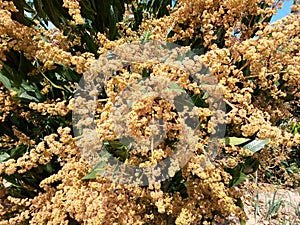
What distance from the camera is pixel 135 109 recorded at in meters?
1.17

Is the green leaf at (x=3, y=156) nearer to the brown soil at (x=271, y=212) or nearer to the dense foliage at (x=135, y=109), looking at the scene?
the dense foliage at (x=135, y=109)

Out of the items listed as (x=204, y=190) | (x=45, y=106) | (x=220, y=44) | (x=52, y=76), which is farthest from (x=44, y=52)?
(x=220, y=44)

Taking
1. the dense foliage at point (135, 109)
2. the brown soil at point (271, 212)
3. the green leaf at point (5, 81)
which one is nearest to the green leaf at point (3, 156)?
the dense foliage at point (135, 109)

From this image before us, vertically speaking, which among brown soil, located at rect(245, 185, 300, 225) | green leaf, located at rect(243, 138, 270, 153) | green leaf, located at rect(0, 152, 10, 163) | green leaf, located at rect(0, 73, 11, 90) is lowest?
brown soil, located at rect(245, 185, 300, 225)

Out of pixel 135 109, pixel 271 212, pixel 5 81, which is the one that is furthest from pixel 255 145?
pixel 271 212

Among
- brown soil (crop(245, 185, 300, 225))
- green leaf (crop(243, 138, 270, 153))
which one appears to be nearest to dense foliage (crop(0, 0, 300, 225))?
green leaf (crop(243, 138, 270, 153))

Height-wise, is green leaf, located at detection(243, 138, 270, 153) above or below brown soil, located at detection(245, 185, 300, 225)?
above

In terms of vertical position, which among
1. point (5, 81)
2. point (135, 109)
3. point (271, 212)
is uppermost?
point (5, 81)

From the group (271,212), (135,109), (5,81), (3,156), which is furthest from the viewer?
(271,212)

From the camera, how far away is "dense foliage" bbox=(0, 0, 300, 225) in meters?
1.29

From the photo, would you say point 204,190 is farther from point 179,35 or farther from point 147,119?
point 179,35

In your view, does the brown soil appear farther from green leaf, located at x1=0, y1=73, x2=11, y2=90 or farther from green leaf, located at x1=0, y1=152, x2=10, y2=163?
green leaf, located at x1=0, y1=73, x2=11, y2=90

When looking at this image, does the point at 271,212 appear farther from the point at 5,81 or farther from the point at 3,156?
the point at 5,81

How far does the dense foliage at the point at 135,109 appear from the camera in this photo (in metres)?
1.29
